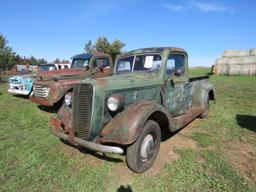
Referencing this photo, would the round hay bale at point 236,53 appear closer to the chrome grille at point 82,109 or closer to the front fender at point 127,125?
the front fender at point 127,125

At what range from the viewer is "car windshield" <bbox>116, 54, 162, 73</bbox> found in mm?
4973

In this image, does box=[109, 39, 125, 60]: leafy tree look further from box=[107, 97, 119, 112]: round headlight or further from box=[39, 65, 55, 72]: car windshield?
box=[107, 97, 119, 112]: round headlight

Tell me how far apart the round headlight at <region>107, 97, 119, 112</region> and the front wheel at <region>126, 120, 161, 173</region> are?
0.60 meters

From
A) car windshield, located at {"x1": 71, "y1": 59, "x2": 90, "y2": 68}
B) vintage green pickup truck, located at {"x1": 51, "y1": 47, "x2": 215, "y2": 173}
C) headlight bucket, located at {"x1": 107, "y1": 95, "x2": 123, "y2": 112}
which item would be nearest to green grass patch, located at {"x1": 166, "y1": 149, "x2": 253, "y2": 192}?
vintage green pickup truck, located at {"x1": 51, "y1": 47, "x2": 215, "y2": 173}

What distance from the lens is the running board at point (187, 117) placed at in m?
4.74

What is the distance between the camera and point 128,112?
3.75 m

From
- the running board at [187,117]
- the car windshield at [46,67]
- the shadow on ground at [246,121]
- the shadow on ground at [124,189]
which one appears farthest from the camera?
the car windshield at [46,67]

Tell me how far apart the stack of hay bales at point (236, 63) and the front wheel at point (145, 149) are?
25.3 m

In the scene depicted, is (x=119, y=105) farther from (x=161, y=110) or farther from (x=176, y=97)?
(x=176, y=97)

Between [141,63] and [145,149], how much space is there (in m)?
2.09

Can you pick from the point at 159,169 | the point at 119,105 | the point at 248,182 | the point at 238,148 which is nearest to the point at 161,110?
the point at 119,105

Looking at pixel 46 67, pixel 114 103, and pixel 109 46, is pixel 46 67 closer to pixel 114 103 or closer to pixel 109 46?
pixel 114 103

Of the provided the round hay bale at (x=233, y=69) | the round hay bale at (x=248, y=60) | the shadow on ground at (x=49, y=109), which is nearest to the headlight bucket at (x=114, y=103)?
the shadow on ground at (x=49, y=109)

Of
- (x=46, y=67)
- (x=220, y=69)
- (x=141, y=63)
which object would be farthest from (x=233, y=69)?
(x=141, y=63)
